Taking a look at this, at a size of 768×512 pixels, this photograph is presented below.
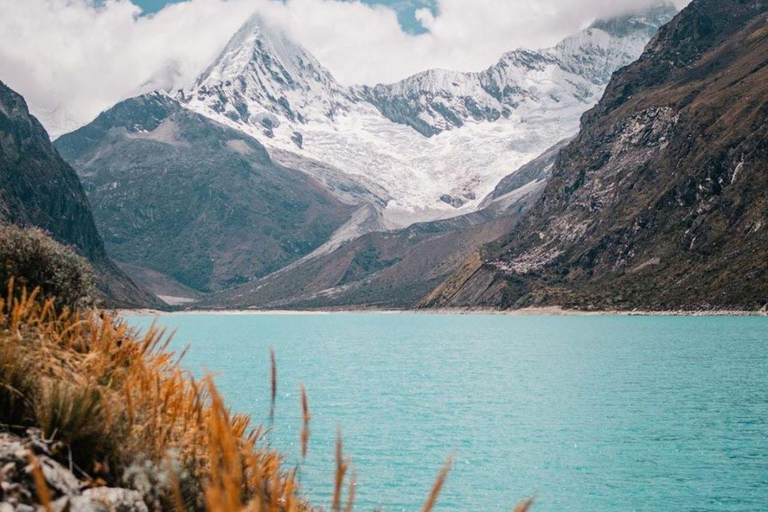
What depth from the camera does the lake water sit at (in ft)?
95.9

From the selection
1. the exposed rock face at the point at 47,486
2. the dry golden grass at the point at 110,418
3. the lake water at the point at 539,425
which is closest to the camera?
the exposed rock face at the point at 47,486

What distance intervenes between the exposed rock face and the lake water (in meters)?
2.22

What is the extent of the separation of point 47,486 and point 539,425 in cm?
4034

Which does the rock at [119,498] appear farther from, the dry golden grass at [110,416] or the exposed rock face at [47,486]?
the dry golden grass at [110,416]

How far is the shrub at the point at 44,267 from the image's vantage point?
49.7 feet

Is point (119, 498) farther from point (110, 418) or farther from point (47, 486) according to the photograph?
point (110, 418)

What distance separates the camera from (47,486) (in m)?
6.59

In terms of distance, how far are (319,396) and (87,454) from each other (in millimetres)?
51525

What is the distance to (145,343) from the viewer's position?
10.9m

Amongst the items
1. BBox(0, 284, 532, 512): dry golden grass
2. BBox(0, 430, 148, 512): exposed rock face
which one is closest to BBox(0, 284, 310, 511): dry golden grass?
BBox(0, 284, 532, 512): dry golden grass

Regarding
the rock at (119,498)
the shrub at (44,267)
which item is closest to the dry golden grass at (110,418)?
the rock at (119,498)

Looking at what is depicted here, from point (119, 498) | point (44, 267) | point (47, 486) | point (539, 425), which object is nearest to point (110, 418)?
point (119, 498)

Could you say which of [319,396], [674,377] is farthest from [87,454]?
[674,377]

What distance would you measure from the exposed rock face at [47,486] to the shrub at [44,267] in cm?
815
